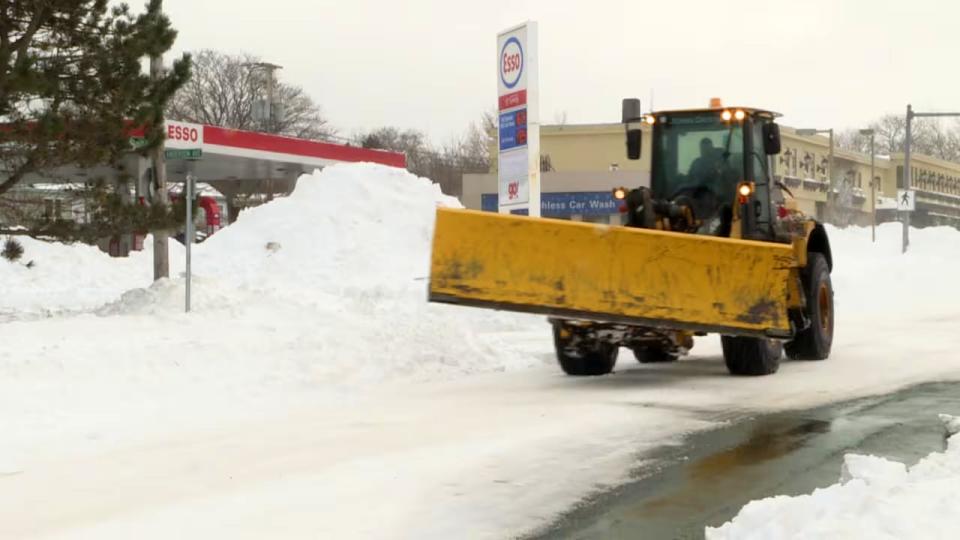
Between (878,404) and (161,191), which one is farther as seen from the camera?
(161,191)

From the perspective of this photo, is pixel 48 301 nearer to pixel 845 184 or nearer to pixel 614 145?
pixel 614 145

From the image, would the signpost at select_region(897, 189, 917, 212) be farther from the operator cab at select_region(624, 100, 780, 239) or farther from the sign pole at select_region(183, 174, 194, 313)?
the sign pole at select_region(183, 174, 194, 313)

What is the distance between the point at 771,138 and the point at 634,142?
4.47 ft

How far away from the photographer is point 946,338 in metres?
15.4

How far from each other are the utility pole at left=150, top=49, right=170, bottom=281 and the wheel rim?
875cm

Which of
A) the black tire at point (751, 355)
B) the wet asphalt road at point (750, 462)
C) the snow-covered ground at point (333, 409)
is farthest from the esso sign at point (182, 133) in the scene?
the wet asphalt road at point (750, 462)

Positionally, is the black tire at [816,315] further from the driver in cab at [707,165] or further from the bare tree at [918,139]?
the bare tree at [918,139]

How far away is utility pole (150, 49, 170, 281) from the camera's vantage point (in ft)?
55.3

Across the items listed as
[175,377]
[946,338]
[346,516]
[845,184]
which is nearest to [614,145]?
[845,184]

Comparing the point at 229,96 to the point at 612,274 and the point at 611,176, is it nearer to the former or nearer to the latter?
the point at 611,176

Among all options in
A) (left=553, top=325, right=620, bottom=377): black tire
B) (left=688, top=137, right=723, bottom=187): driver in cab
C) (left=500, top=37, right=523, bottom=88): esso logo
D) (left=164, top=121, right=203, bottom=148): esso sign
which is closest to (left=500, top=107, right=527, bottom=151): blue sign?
(left=500, top=37, right=523, bottom=88): esso logo

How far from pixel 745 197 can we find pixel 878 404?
2649 mm

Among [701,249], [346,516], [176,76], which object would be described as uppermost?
[176,76]

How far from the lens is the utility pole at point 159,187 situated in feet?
55.3
